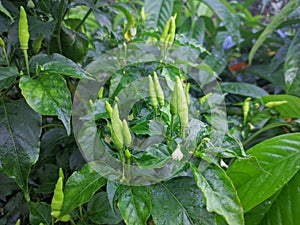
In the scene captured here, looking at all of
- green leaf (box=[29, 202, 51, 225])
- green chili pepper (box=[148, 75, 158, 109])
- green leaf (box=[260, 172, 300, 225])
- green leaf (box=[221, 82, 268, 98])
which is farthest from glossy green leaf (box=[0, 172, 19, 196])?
green leaf (box=[221, 82, 268, 98])

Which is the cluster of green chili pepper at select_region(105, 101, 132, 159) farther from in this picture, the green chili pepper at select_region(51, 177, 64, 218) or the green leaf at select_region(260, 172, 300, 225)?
the green leaf at select_region(260, 172, 300, 225)

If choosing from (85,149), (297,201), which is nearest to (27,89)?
(85,149)

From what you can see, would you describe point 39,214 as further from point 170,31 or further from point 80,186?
point 170,31

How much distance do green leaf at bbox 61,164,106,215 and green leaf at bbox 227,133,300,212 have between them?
0.70 ft

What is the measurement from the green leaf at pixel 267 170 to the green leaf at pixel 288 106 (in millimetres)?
151

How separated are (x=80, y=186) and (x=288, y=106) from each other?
1.56 ft

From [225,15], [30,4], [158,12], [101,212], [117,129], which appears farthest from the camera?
[225,15]

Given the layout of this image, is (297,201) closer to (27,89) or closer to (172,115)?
(172,115)

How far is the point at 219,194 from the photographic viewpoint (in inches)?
18.6

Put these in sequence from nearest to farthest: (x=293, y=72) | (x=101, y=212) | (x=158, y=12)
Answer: (x=101, y=212), (x=293, y=72), (x=158, y=12)

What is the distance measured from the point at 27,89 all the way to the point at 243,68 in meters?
1.00

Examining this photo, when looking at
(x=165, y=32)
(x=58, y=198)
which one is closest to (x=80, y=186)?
(x=58, y=198)

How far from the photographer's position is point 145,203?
47 cm

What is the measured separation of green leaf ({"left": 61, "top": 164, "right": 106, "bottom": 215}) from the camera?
49cm
